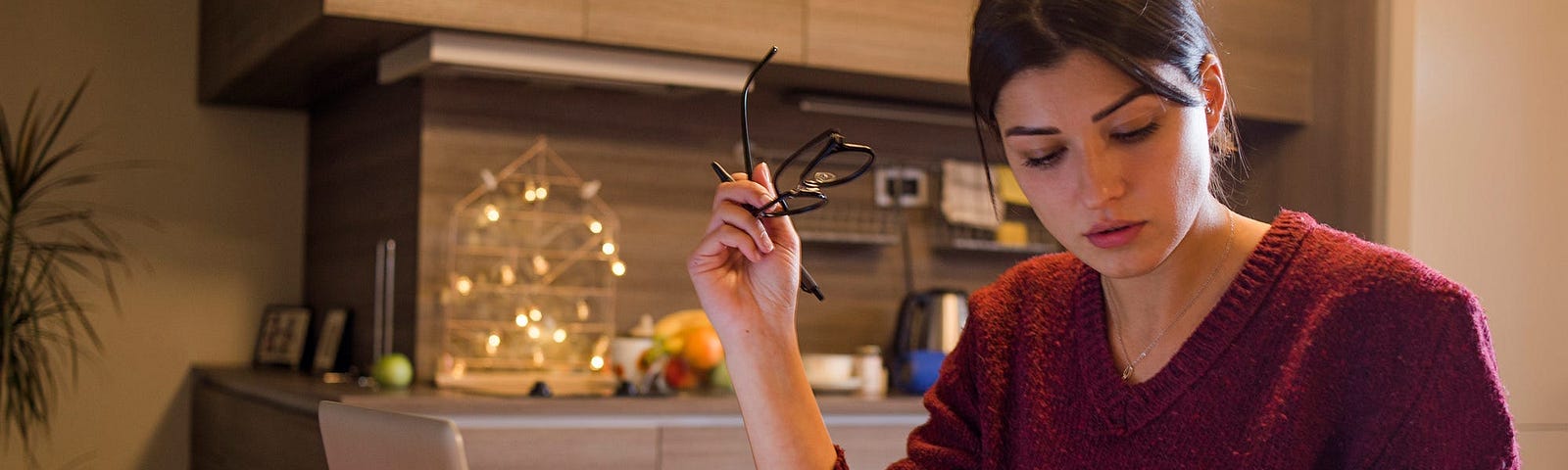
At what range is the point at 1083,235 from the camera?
1125mm

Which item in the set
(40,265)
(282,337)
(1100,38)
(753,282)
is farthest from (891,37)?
(40,265)

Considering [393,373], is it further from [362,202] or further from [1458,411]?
[1458,411]

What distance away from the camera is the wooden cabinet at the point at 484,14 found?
103 inches

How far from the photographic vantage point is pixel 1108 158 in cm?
110

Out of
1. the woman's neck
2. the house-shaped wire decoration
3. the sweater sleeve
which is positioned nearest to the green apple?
the house-shaped wire decoration

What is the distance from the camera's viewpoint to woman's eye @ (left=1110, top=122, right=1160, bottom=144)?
1.11m

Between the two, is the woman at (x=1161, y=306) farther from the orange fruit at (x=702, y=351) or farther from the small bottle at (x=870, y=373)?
the small bottle at (x=870, y=373)

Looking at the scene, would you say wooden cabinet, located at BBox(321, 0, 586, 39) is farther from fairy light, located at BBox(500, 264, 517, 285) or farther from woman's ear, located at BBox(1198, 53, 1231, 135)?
woman's ear, located at BBox(1198, 53, 1231, 135)

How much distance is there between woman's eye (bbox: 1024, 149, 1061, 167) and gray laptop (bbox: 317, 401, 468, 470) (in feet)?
1.57

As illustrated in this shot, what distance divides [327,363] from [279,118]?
2.62ft

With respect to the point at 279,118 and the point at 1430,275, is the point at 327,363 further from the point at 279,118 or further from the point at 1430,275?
the point at 1430,275

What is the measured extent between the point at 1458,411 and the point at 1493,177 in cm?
252

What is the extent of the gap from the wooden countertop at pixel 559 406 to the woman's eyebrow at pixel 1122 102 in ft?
5.05

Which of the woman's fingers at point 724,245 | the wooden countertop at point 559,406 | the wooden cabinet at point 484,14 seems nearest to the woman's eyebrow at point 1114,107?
the woman's fingers at point 724,245
